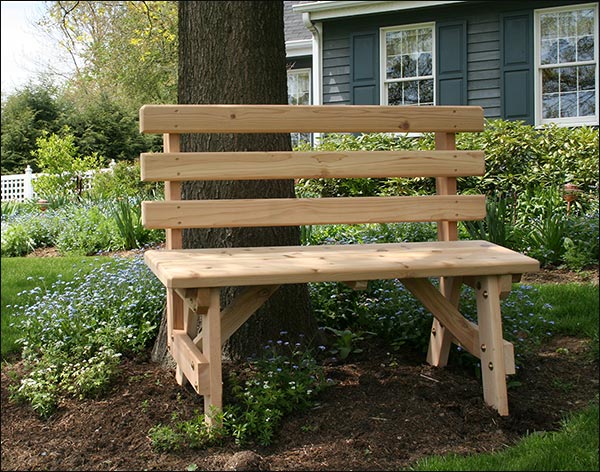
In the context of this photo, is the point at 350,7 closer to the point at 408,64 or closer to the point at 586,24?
the point at 408,64

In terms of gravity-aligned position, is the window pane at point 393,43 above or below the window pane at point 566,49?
above

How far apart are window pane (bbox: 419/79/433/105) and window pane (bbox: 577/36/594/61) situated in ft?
7.14

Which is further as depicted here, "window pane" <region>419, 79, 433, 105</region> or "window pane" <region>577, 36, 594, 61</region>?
"window pane" <region>419, 79, 433, 105</region>

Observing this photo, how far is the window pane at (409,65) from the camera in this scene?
1198cm

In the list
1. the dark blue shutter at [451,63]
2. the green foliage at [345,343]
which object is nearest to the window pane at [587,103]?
the dark blue shutter at [451,63]

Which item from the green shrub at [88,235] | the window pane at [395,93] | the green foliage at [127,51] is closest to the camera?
the green shrub at [88,235]

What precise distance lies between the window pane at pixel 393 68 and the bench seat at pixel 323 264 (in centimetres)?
903

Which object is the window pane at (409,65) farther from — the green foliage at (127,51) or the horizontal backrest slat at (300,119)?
the horizontal backrest slat at (300,119)

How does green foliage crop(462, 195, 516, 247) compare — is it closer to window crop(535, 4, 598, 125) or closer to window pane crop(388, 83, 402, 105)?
window crop(535, 4, 598, 125)

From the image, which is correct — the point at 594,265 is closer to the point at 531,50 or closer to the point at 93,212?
the point at 93,212

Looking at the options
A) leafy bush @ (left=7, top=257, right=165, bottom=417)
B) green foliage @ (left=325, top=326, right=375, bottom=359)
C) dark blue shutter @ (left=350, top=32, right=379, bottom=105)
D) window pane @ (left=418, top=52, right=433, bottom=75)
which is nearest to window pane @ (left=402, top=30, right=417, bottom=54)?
window pane @ (left=418, top=52, right=433, bottom=75)

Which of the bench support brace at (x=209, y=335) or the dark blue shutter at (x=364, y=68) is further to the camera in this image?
the dark blue shutter at (x=364, y=68)

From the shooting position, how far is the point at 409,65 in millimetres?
12008

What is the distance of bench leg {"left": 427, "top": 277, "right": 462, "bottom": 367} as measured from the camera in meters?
3.58
